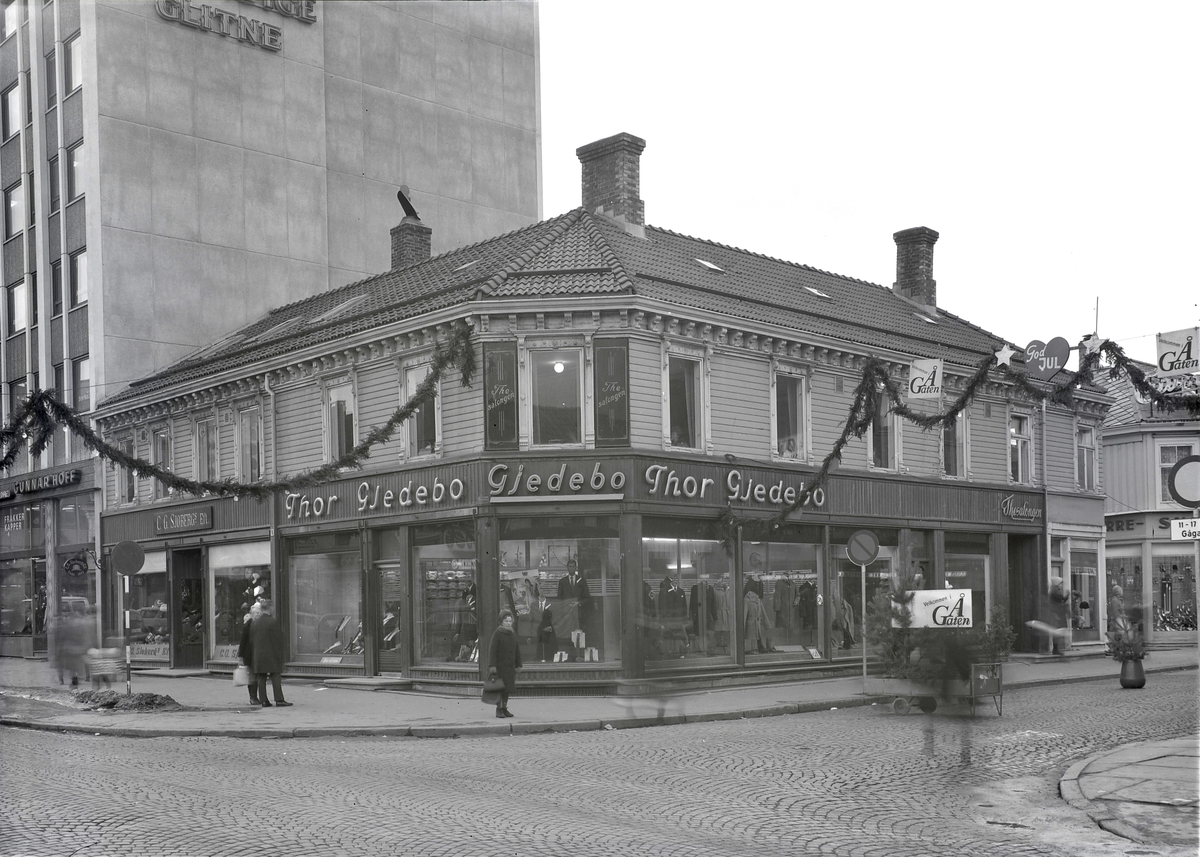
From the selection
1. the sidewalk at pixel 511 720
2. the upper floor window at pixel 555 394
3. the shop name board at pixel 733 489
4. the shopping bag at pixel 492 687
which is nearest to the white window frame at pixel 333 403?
the sidewalk at pixel 511 720

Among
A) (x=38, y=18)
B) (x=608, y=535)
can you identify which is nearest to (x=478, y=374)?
(x=608, y=535)

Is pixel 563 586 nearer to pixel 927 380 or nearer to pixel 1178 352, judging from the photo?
pixel 927 380

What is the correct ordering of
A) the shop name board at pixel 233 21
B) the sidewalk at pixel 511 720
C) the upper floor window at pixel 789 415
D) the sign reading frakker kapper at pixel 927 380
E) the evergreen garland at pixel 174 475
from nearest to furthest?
1. the sidewalk at pixel 511 720
2. the evergreen garland at pixel 174 475
3. the sign reading frakker kapper at pixel 927 380
4. the upper floor window at pixel 789 415
5. the shop name board at pixel 233 21

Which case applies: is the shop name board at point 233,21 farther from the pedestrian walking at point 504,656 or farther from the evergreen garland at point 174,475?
the pedestrian walking at point 504,656

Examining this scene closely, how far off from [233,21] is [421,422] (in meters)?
17.9

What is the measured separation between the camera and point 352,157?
39.0 metres

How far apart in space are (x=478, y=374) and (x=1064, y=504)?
61.4 feet

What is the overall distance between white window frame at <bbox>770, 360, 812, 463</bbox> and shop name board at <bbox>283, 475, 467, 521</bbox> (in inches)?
273

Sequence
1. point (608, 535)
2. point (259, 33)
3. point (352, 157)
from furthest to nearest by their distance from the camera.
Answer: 1. point (352, 157)
2. point (259, 33)
3. point (608, 535)

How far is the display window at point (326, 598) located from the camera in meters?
26.3

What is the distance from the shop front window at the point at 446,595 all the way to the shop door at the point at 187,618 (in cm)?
922

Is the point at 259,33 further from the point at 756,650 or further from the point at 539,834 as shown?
the point at 539,834

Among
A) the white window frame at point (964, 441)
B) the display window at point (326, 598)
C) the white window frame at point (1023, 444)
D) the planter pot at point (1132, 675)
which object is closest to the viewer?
the planter pot at point (1132, 675)

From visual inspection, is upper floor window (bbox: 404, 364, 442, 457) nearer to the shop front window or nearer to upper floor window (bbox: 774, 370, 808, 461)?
the shop front window
